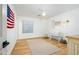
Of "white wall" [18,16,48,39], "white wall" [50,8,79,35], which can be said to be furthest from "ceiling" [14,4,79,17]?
"white wall" [18,16,48,39]

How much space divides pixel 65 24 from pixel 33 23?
10.6 ft

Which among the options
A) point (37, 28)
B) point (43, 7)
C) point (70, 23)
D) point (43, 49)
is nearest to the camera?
point (43, 49)

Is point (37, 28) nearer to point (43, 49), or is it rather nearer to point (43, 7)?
point (43, 7)

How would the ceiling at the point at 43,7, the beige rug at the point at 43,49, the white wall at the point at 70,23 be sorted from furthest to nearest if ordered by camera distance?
the white wall at the point at 70,23, the ceiling at the point at 43,7, the beige rug at the point at 43,49

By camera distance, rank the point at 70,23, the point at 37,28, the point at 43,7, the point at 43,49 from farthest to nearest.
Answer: the point at 37,28, the point at 70,23, the point at 43,7, the point at 43,49

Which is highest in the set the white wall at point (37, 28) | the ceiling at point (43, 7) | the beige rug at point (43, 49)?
the ceiling at point (43, 7)

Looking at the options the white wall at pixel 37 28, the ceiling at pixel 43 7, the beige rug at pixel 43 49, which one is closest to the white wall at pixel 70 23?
the ceiling at pixel 43 7

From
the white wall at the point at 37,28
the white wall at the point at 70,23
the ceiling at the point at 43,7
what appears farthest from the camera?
the white wall at the point at 37,28

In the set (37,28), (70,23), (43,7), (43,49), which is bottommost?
(43,49)

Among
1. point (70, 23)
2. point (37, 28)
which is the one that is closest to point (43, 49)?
point (70, 23)

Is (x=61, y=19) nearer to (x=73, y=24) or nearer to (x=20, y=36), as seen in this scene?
(x=73, y=24)

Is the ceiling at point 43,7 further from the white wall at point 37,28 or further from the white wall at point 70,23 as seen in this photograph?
the white wall at point 37,28
